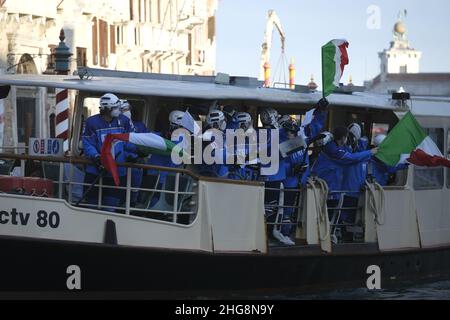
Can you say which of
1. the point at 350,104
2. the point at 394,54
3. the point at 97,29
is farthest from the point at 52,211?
the point at 394,54

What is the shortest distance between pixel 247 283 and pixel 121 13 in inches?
1374

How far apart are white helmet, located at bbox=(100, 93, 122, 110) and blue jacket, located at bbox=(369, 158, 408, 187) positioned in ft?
12.0

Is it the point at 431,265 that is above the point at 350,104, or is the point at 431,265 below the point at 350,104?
below

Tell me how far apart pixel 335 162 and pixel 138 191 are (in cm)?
266

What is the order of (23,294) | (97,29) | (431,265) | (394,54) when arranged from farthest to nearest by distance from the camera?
1. (394,54)
2. (97,29)
3. (431,265)
4. (23,294)

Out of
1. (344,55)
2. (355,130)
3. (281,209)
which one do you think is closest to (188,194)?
(281,209)

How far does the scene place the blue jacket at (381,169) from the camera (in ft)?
53.9

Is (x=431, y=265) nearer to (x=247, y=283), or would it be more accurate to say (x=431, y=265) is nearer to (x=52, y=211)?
(x=247, y=283)

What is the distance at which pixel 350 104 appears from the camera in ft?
Result: 52.2

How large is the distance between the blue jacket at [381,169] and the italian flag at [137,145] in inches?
126

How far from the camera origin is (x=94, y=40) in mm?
44219

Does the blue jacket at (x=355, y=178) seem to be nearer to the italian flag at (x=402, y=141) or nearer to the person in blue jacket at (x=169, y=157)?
the italian flag at (x=402, y=141)

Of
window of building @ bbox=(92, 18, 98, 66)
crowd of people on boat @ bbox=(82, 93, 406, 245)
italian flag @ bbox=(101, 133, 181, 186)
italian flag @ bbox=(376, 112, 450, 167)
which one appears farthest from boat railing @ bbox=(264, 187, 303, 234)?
window of building @ bbox=(92, 18, 98, 66)

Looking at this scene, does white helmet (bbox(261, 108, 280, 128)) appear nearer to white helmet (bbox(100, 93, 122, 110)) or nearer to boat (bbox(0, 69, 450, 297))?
boat (bbox(0, 69, 450, 297))
